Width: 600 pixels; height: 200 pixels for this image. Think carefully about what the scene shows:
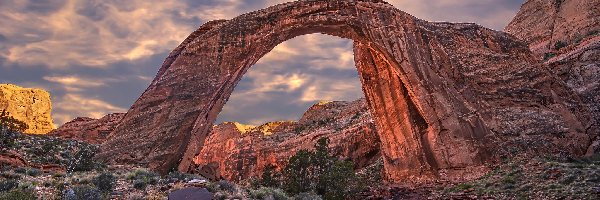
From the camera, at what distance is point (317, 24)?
958 inches

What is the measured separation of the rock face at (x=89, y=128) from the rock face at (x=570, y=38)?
46.4m

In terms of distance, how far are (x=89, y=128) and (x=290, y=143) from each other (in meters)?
26.9

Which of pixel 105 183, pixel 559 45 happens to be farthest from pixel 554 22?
pixel 105 183

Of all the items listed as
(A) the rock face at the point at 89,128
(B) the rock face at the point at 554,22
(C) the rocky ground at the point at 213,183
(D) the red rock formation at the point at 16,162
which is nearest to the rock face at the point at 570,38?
(B) the rock face at the point at 554,22

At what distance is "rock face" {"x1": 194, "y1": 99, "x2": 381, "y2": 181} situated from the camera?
135 ft

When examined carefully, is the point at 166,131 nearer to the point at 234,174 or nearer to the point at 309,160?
the point at 309,160

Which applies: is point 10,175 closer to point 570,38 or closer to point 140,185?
point 140,185

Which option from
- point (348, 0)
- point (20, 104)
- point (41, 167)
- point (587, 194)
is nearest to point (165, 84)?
point (41, 167)

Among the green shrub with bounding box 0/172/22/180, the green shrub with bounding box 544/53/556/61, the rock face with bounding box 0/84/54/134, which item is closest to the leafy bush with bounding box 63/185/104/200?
the green shrub with bounding box 0/172/22/180

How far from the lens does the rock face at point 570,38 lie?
2902 centimetres

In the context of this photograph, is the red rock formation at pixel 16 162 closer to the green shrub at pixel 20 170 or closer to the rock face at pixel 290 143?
the green shrub at pixel 20 170

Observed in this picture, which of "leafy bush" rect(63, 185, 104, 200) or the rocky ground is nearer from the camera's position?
"leafy bush" rect(63, 185, 104, 200)

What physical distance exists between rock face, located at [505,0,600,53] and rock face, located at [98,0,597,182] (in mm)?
25327

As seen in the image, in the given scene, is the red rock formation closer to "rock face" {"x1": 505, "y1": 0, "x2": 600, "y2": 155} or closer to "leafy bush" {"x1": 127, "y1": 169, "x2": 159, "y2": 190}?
"leafy bush" {"x1": 127, "y1": 169, "x2": 159, "y2": 190}
